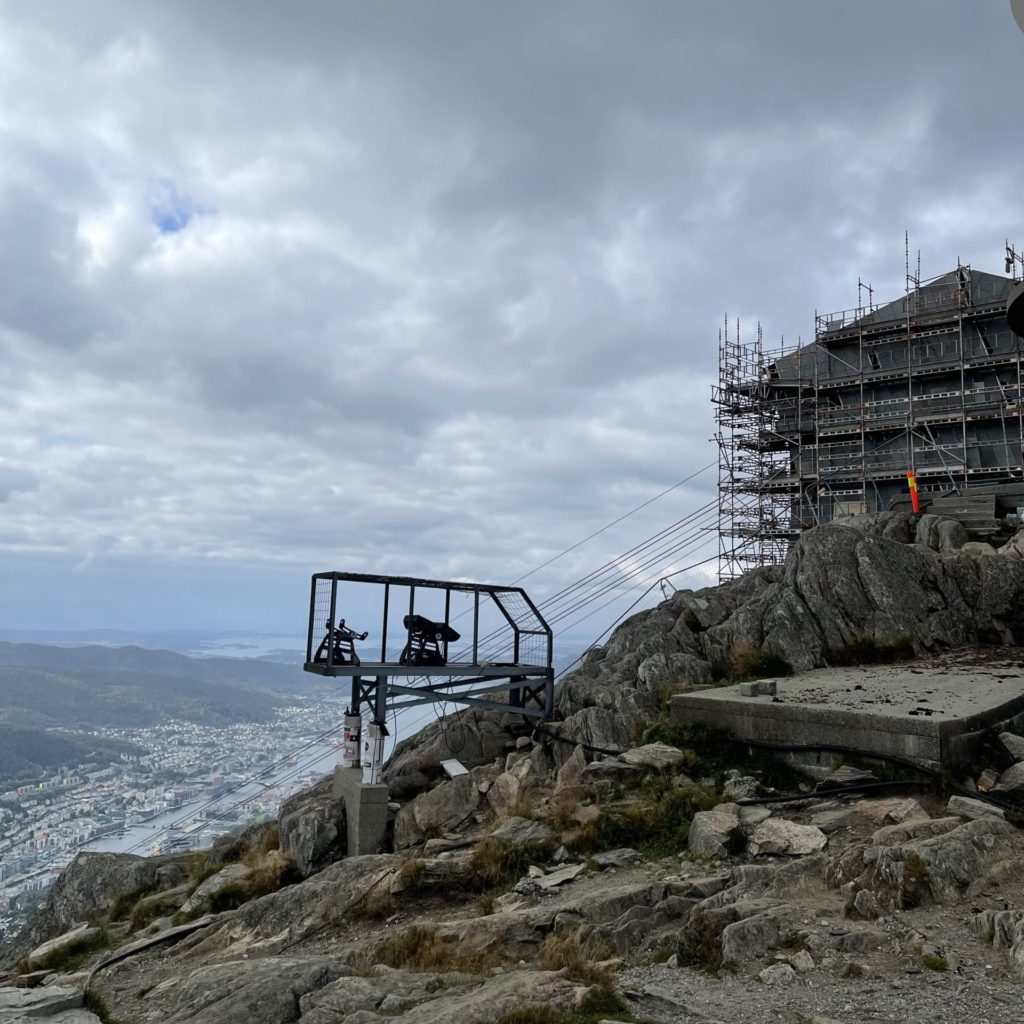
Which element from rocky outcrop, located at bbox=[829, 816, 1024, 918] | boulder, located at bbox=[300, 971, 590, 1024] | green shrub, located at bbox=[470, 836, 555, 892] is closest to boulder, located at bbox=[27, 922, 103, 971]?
green shrub, located at bbox=[470, 836, 555, 892]

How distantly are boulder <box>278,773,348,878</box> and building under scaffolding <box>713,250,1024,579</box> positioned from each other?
41214mm

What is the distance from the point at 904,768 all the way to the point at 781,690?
12.6ft

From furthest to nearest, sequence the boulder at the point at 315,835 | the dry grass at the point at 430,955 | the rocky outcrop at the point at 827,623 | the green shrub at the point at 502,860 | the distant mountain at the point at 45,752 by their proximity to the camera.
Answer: the distant mountain at the point at 45,752, the rocky outcrop at the point at 827,623, the boulder at the point at 315,835, the green shrub at the point at 502,860, the dry grass at the point at 430,955

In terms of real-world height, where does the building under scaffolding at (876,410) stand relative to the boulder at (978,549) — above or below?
above

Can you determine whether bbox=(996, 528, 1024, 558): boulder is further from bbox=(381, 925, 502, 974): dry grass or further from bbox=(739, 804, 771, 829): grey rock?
bbox=(381, 925, 502, 974): dry grass

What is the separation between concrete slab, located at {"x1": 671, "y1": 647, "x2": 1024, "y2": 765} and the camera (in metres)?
11.0

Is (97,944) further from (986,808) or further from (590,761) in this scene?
(986,808)

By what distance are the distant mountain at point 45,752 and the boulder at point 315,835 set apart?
131159mm

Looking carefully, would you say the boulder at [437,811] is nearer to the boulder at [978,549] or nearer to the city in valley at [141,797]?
the boulder at [978,549]

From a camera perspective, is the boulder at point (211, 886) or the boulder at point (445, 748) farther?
the boulder at point (445, 748)

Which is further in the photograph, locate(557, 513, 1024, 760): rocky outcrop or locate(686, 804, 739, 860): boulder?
locate(557, 513, 1024, 760): rocky outcrop

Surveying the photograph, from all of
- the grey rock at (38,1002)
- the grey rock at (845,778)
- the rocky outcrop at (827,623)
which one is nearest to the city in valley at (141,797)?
the rocky outcrop at (827,623)

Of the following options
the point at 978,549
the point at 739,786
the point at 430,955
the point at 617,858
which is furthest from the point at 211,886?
the point at 978,549

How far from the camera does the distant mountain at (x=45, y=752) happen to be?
417ft
